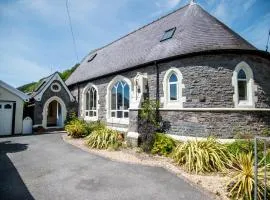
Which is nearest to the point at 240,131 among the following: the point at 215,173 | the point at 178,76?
the point at 215,173

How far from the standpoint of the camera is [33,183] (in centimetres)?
567

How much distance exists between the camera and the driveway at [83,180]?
5.06 metres

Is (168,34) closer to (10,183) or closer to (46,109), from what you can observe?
(10,183)

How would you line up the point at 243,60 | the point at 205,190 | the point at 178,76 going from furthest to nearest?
1. the point at 178,76
2. the point at 243,60
3. the point at 205,190

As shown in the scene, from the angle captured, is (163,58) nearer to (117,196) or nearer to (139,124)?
(139,124)

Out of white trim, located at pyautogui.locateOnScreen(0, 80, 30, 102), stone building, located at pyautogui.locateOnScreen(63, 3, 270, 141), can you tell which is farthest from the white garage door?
stone building, located at pyautogui.locateOnScreen(63, 3, 270, 141)

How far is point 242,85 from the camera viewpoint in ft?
33.6

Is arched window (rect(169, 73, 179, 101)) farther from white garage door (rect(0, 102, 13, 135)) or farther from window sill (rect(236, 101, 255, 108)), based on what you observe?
white garage door (rect(0, 102, 13, 135))

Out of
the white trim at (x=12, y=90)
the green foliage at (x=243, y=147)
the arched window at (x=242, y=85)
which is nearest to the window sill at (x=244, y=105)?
the arched window at (x=242, y=85)

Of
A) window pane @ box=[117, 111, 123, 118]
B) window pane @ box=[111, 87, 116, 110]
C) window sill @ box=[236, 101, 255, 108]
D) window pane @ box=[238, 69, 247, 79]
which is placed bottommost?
window pane @ box=[117, 111, 123, 118]

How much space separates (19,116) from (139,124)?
36.3ft

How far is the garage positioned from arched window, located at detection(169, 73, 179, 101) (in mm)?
12138

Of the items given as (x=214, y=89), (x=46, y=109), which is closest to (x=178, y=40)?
(x=214, y=89)

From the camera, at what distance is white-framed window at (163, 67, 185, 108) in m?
10.6
